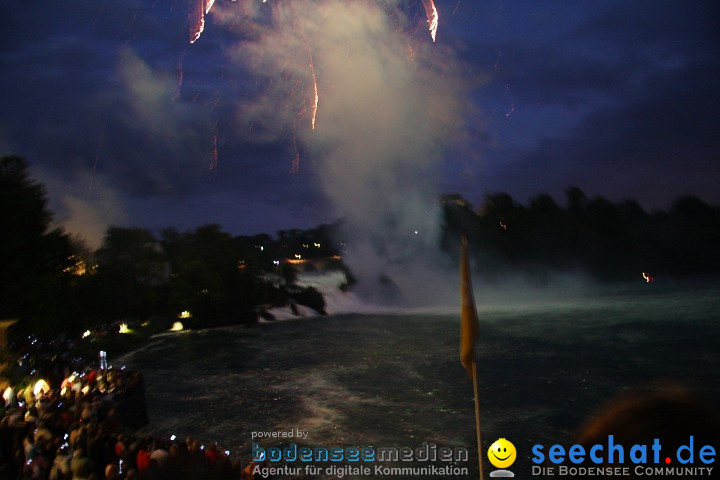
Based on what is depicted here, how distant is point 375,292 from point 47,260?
41744 mm

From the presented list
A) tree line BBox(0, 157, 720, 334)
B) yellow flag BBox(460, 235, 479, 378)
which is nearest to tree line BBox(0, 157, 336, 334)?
tree line BBox(0, 157, 720, 334)

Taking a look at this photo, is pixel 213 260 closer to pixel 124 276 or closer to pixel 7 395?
pixel 124 276

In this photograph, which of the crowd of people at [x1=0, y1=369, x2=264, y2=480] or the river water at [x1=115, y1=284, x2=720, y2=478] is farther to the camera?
the river water at [x1=115, y1=284, x2=720, y2=478]

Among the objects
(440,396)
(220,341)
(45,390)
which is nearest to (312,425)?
(440,396)

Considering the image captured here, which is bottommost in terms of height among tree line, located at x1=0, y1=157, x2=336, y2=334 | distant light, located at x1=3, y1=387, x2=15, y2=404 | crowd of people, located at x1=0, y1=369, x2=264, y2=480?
crowd of people, located at x1=0, y1=369, x2=264, y2=480

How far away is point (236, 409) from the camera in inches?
784

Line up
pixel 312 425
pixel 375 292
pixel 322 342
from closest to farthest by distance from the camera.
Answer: pixel 312 425, pixel 322 342, pixel 375 292

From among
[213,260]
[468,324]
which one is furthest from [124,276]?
[468,324]

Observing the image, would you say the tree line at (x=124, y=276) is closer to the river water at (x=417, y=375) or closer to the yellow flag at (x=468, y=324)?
the river water at (x=417, y=375)

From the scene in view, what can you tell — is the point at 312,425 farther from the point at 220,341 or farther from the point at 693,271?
the point at 693,271

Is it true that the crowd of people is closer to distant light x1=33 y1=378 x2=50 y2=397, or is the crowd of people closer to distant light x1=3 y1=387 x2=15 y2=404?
distant light x1=3 y1=387 x2=15 y2=404

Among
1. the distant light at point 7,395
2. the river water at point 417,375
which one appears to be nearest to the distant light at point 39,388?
the distant light at point 7,395

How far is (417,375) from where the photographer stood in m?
24.2

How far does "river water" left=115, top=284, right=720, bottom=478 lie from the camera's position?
16703mm
